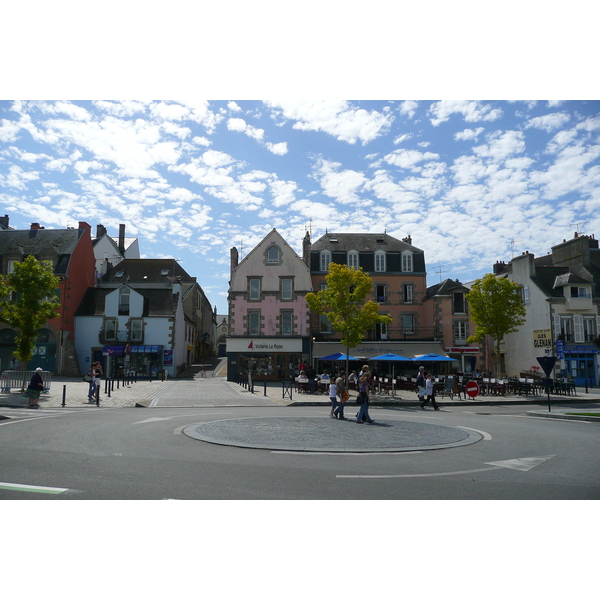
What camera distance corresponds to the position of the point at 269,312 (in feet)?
129

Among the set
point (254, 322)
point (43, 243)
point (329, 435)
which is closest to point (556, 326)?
point (254, 322)

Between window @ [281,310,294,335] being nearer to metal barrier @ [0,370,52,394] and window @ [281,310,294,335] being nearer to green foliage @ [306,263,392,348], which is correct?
green foliage @ [306,263,392,348]

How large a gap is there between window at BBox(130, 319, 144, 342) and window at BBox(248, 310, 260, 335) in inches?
371

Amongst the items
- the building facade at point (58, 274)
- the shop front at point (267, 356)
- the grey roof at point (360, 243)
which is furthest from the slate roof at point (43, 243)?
the grey roof at point (360, 243)

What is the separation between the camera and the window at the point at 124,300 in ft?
136

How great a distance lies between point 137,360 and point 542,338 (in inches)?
1281

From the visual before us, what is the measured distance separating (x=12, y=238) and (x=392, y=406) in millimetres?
38898

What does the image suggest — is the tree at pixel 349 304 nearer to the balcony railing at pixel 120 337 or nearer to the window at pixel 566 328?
the window at pixel 566 328

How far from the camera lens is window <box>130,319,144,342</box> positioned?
4112 centimetres

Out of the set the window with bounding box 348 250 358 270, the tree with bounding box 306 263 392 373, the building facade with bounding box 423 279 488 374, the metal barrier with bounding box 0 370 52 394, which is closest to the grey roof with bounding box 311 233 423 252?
the window with bounding box 348 250 358 270

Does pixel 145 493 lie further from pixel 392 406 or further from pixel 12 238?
pixel 12 238

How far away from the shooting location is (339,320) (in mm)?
28609

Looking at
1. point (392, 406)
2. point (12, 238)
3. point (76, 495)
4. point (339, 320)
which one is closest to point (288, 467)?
point (76, 495)

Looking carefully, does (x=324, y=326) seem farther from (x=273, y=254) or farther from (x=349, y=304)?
(x=349, y=304)
